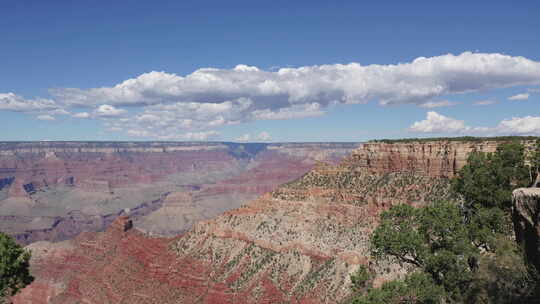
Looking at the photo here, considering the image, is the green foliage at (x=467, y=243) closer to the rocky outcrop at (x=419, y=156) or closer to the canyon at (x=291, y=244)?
the canyon at (x=291, y=244)

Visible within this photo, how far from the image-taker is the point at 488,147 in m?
65.2

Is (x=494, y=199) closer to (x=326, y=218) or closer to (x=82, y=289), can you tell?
(x=326, y=218)

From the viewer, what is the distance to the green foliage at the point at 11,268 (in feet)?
104

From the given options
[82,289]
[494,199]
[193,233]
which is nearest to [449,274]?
[494,199]

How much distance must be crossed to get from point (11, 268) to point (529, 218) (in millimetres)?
34573

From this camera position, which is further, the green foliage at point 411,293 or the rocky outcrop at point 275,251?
the rocky outcrop at point 275,251

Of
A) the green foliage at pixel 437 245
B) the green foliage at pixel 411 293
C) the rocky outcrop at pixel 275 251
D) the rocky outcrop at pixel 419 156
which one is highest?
the rocky outcrop at pixel 419 156

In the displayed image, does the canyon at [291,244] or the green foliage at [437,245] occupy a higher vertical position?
the green foliage at [437,245]

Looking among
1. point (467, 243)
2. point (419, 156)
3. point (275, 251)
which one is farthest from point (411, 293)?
point (419, 156)

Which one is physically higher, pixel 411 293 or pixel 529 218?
pixel 529 218

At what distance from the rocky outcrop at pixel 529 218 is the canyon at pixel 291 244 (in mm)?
44047

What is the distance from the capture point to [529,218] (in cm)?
1534

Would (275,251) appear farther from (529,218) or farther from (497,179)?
(529,218)

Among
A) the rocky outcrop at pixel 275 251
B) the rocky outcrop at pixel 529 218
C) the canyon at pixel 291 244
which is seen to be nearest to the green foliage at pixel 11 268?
the rocky outcrop at pixel 529 218
